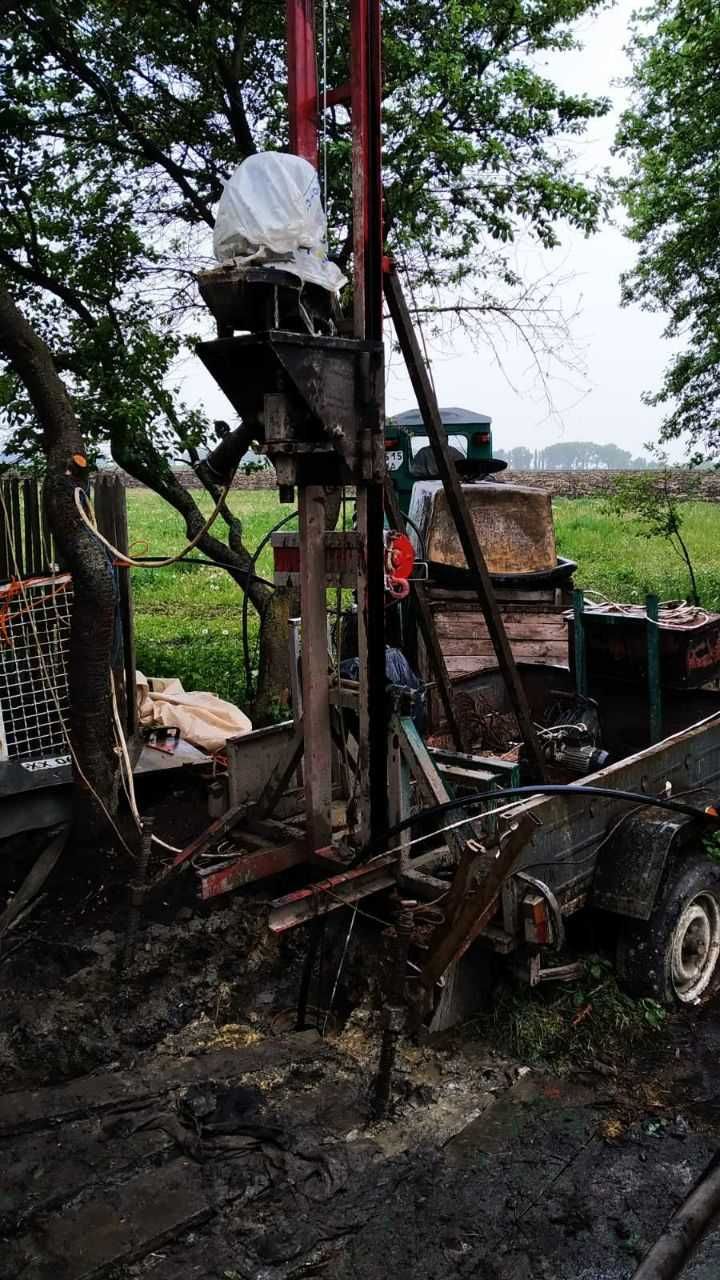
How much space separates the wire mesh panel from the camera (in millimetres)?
6812

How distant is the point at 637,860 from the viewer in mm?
5004

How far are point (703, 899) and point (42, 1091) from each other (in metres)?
3.45

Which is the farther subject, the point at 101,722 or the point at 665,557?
the point at 665,557

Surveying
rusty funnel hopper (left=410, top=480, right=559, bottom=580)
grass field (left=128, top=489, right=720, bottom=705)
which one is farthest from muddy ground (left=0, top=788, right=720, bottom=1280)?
grass field (left=128, top=489, right=720, bottom=705)

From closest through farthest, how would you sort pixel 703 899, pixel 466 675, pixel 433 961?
pixel 433 961, pixel 703 899, pixel 466 675

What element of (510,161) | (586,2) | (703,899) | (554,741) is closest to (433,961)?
(703,899)

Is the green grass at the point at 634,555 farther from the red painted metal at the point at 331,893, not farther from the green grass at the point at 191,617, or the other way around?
the red painted metal at the point at 331,893

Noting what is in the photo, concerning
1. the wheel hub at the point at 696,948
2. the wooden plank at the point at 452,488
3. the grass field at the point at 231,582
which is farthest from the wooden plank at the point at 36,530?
the wheel hub at the point at 696,948

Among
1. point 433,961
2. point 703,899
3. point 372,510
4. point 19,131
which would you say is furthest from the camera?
point 19,131

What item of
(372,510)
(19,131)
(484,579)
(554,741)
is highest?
(19,131)

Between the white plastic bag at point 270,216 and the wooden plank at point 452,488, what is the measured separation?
0.97m

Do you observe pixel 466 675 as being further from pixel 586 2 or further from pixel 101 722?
pixel 586 2

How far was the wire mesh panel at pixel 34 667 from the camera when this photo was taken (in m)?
6.81

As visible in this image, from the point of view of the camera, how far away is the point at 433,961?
4.35 meters
